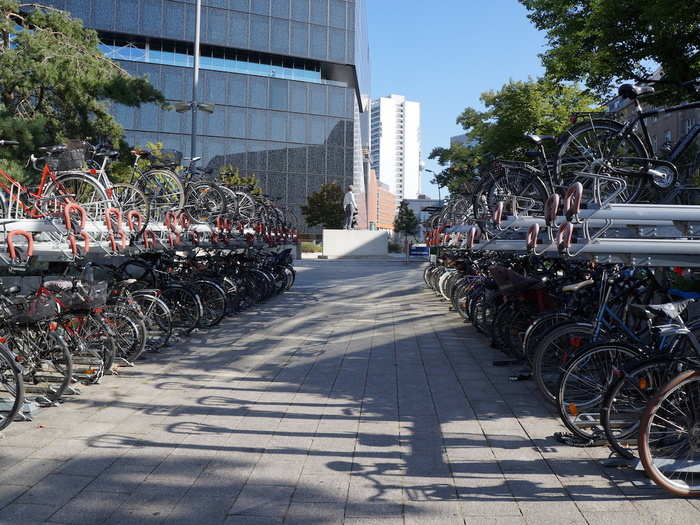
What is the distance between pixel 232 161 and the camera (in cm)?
4188

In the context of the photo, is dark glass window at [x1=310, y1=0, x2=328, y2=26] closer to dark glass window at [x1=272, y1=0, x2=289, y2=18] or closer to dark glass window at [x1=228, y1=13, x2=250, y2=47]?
dark glass window at [x1=272, y1=0, x2=289, y2=18]

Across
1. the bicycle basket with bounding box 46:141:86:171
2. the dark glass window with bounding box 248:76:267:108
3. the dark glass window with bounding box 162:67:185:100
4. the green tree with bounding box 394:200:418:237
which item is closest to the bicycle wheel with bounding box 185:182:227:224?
the bicycle basket with bounding box 46:141:86:171

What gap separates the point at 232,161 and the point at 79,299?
36746 mm

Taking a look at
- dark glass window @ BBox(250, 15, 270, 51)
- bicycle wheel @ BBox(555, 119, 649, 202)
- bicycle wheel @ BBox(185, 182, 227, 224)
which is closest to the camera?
bicycle wheel @ BBox(555, 119, 649, 202)

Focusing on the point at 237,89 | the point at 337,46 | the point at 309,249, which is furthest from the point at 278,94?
the point at 309,249

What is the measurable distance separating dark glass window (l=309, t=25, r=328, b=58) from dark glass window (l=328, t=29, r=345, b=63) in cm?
45

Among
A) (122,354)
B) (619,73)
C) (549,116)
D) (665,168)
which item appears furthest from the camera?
(549,116)

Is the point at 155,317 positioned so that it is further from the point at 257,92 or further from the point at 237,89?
the point at 257,92

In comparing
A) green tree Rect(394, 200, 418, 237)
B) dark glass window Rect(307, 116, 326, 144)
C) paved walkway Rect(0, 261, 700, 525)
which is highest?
dark glass window Rect(307, 116, 326, 144)

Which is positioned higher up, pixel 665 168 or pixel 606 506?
pixel 665 168

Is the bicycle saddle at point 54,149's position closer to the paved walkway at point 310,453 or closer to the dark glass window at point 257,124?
the paved walkway at point 310,453

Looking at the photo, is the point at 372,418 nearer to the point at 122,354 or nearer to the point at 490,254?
the point at 122,354

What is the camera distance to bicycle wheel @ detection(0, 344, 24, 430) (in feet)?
14.8

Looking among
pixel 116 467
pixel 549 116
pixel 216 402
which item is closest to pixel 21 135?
pixel 216 402
